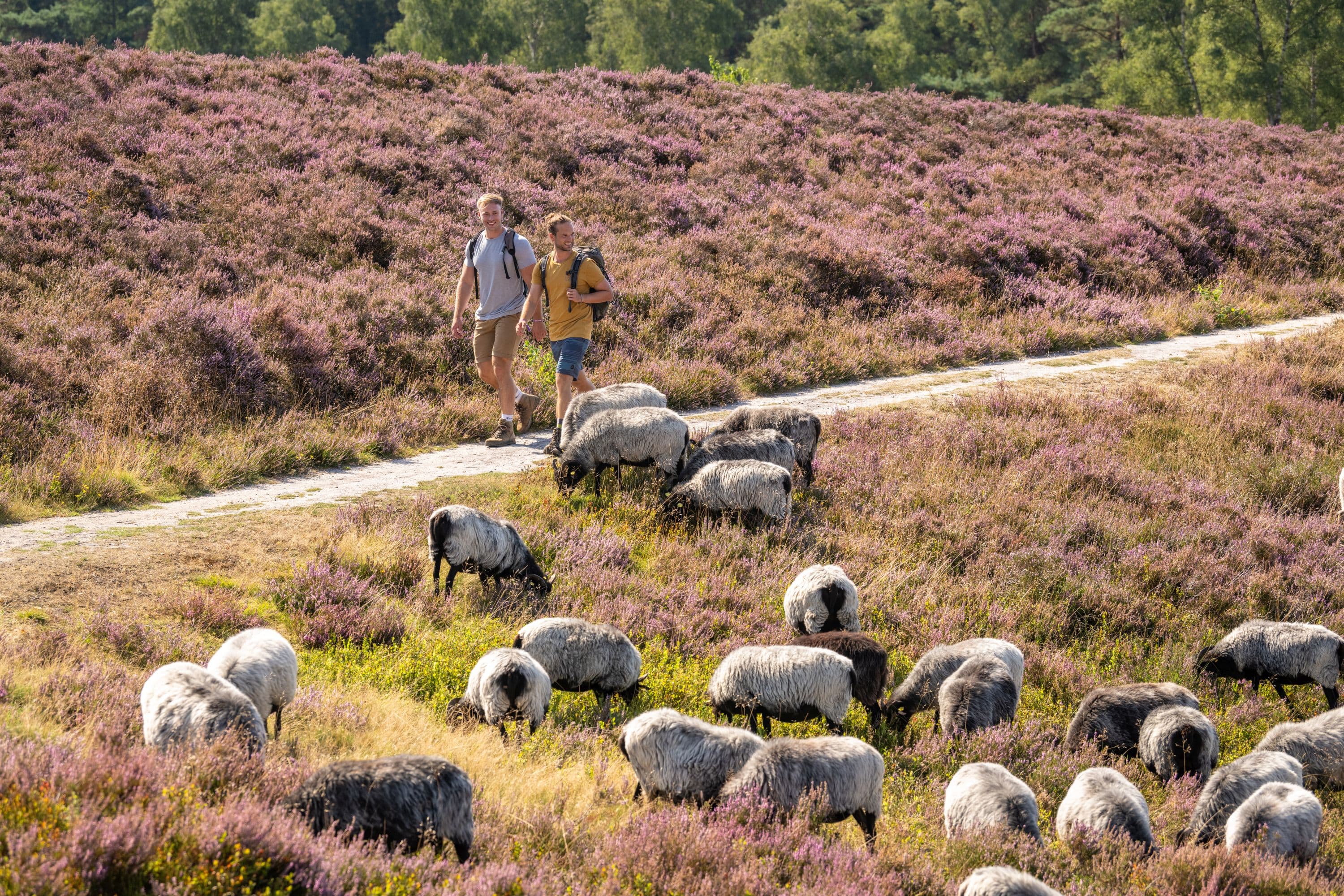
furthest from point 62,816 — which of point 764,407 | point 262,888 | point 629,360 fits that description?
point 629,360

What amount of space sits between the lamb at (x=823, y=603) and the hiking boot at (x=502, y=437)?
18.1 feet

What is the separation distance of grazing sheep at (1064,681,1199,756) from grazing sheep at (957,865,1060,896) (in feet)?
9.83

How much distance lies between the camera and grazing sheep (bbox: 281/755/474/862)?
4.75 meters

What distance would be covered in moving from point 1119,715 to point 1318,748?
1.48 metres

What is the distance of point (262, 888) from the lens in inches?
158

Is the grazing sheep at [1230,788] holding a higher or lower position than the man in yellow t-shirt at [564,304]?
lower

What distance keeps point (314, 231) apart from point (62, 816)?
15185 millimetres

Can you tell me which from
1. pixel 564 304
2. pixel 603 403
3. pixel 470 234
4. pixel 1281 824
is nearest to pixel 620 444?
pixel 603 403

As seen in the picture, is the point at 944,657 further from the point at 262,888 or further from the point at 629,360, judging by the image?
the point at 629,360

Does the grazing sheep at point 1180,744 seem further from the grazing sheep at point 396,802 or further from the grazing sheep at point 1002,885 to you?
the grazing sheep at point 396,802

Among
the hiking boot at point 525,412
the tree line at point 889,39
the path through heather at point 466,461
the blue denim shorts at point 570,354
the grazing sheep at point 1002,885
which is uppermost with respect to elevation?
the tree line at point 889,39

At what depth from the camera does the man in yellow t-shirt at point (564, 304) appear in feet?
37.2

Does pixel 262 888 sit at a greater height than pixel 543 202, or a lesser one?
lesser

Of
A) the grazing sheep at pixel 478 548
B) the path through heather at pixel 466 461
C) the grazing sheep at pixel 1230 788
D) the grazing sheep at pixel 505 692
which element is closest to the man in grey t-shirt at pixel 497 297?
the path through heather at pixel 466 461
